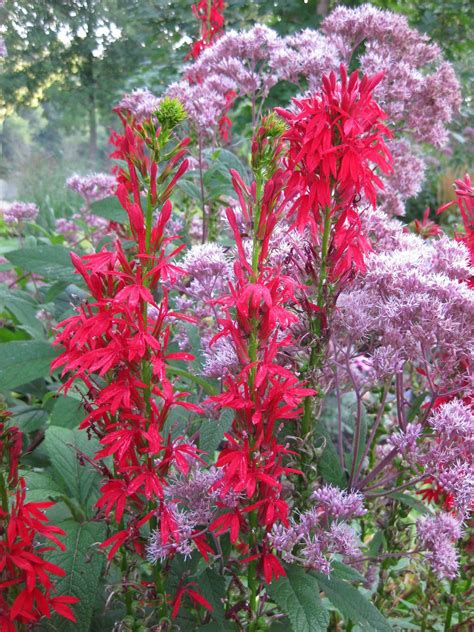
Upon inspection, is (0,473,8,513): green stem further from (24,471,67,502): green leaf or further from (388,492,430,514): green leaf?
(388,492,430,514): green leaf

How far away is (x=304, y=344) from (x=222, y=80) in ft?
4.30

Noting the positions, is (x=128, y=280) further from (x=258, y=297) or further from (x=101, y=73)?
(x=101, y=73)

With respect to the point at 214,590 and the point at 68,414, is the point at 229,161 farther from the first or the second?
the point at 214,590

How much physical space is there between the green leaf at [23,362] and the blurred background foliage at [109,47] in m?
2.40

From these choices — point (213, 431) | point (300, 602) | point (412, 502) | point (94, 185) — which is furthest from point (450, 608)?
point (94, 185)

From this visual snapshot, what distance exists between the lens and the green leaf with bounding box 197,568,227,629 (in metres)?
0.89

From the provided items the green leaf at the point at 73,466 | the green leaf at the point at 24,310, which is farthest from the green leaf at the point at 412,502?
the green leaf at the point at 24,310

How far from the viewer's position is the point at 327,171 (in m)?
0.82

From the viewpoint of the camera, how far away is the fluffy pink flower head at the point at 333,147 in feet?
2.72

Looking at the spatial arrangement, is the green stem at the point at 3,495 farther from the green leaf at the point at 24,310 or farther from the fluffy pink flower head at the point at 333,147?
the green leaf at the point at 24,310

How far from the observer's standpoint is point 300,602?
824mm

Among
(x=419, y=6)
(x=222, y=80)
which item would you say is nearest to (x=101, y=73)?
(x=419, y=6)

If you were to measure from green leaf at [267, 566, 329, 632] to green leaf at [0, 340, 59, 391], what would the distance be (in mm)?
722

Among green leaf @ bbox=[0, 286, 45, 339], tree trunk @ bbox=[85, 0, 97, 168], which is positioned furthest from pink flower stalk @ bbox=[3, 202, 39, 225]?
tree trunk @ bbox=[85, 0, 97, 168]
